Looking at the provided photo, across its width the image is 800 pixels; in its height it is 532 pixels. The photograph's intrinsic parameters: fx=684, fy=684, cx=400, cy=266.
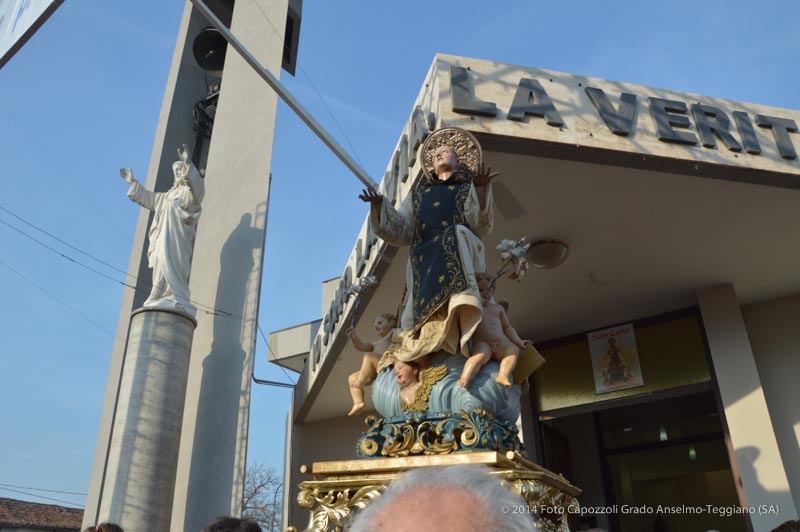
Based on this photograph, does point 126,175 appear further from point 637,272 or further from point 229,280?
point 637,272

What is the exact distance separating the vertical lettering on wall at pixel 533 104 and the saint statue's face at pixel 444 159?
1806 millimetres

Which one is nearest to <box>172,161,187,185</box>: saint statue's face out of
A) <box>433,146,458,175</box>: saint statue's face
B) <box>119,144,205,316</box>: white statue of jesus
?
<box>119,144,205,316</box>: white statue of jesus

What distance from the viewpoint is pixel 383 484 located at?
9.81 feet

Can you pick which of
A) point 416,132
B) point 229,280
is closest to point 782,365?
point 416,132

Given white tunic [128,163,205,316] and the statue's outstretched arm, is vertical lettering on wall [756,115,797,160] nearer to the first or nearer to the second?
white tunic [128,163,205,316]

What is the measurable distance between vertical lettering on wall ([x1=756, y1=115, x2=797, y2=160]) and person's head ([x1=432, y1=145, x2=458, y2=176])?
3.95 metres

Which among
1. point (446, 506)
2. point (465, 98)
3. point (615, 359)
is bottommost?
point (446, 506)

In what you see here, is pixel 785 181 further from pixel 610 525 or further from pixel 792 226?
pixel 610 525

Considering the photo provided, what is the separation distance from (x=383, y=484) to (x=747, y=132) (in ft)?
18.4

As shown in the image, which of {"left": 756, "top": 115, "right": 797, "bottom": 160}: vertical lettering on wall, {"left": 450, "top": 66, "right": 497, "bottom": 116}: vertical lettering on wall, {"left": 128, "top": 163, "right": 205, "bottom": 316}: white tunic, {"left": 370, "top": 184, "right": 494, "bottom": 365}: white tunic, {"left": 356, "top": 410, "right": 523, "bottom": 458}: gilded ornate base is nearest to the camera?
{"left": 356, "top": 410, "right": 523, "bottom": 458}: gilded ornate base

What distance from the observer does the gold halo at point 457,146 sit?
15.1 ft

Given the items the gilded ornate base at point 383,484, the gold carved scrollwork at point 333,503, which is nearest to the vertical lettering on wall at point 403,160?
the gilded ornate base at point 383,484

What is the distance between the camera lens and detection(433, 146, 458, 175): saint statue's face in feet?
14.8

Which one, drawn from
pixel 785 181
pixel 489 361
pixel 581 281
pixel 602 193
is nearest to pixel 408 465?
pixel 489 361
